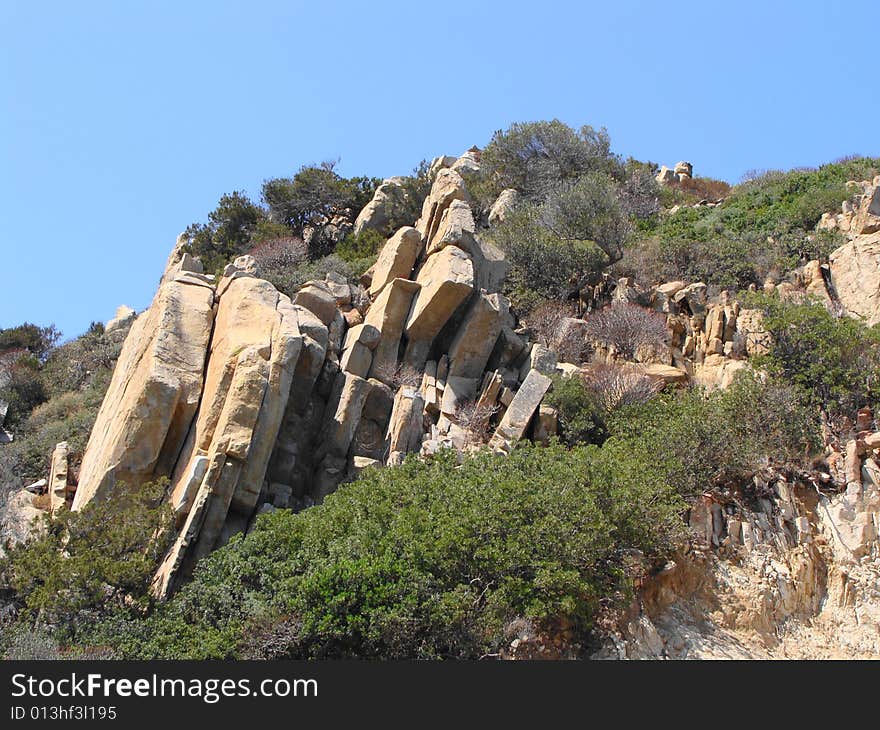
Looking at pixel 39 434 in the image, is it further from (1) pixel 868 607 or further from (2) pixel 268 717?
(1) pixel 868 607

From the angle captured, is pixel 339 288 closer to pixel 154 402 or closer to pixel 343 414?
pixel 343 414

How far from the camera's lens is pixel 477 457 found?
1692cm

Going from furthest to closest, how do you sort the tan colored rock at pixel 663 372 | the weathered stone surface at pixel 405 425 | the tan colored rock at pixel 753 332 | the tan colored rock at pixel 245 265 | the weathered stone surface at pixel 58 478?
1. the tan colored rock at pixel 245 265
2. the tan colored rock at pixel 663 372
3. the tan colored rock at pixel 753 332
4. the weathered stone surface at pixel 405 425
5. the weathered stone surface at pixel 58 478

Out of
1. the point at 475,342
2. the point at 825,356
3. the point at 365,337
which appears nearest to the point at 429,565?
the point at 365,337

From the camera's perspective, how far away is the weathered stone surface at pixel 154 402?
17359 mm

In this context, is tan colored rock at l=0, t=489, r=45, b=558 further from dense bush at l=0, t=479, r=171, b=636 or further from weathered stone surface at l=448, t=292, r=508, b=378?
weathered stone surface at l=448, t=292, r=508, b=378

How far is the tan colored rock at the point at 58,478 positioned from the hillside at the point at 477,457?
0.05 m

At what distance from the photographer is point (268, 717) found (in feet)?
35.1

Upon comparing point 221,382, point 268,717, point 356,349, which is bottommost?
point 268,717

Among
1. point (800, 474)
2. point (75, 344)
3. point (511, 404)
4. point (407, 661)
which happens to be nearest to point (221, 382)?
point (511, 404)

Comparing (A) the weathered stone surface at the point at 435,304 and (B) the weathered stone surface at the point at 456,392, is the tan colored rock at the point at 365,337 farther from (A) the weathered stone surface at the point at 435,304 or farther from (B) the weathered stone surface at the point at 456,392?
(B) the weathered stone surface at the point at 456,392

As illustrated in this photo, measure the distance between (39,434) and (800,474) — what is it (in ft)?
62.5

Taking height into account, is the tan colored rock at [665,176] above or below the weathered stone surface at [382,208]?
above

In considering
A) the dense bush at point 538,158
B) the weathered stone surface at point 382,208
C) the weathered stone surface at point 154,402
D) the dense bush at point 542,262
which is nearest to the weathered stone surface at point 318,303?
the weathered stone surface at point 154,402
